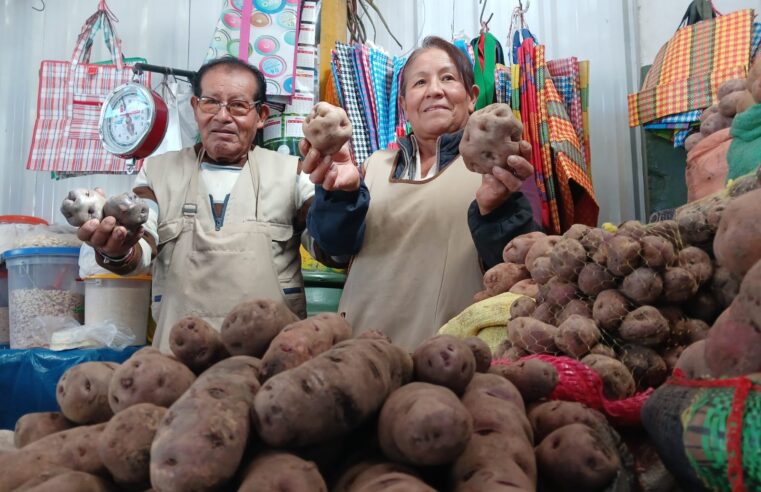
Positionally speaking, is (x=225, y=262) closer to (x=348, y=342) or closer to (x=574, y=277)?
(x=574, y=277)

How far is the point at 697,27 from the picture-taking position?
3098 millimetres

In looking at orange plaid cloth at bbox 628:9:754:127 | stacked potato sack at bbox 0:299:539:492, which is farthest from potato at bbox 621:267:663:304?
orange plaid cloth at bbox 628:9:754:127

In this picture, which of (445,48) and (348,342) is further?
(445,48)

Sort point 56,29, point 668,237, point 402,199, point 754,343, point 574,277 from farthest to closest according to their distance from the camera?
point 56,29 → point 402,199 → point 574,277 → point 668,237 → point 754,343

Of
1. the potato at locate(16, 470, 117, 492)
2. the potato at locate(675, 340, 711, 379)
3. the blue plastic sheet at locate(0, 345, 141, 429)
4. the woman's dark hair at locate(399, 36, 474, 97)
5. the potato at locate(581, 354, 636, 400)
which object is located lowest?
the blue plastic sheet at locate(0, 345, 141, 429)

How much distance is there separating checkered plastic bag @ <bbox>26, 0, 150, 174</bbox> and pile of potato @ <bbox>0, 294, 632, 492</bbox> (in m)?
3.20

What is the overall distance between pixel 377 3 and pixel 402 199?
2.23m

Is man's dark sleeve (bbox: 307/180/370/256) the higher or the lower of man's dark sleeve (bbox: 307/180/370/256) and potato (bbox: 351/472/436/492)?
the higher

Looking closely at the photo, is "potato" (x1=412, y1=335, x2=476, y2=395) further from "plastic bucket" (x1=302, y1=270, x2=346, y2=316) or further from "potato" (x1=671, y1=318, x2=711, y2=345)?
"plastic bucket" (x1=302, y1=270, x2=346, y2=316)

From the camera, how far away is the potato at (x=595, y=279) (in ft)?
4.87

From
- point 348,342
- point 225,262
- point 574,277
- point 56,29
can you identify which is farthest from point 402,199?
point 56,29

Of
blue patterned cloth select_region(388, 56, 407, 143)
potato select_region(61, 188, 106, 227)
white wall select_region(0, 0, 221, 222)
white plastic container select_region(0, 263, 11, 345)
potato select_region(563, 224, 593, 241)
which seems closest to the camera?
potato select_region(563, 224, 593, 241)

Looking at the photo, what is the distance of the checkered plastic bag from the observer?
4.07 m

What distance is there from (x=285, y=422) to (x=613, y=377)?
2.30 feet
